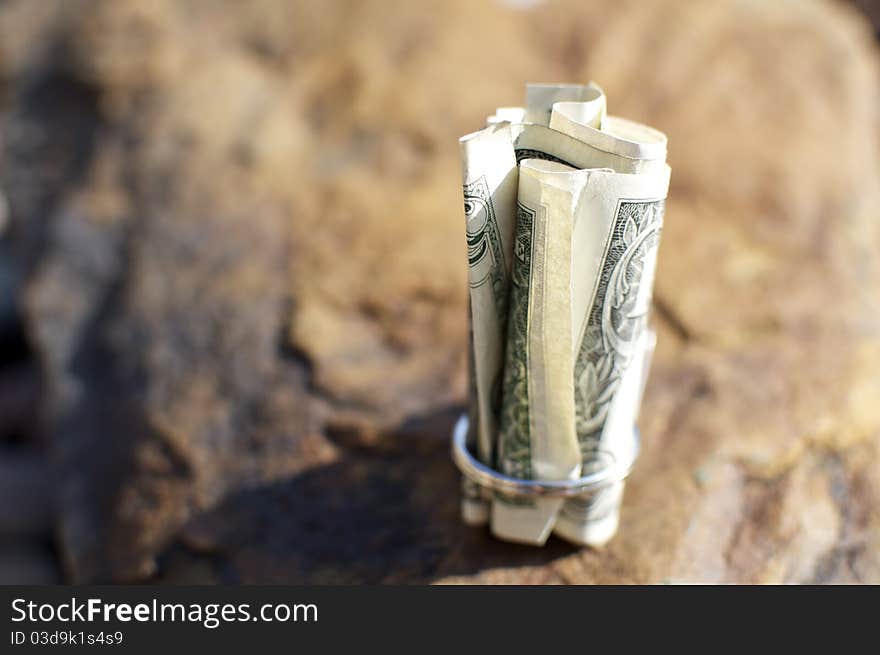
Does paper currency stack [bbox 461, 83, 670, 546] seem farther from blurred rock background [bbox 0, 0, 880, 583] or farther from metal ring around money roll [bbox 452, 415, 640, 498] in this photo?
blurred rock background [bbox 0, 0, 880, 583]

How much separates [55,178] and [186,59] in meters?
0.63

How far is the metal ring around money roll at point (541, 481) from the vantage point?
1.46 m

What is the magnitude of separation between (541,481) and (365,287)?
39.2 inches

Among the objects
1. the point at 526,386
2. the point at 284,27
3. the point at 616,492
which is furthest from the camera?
the point at 284,27

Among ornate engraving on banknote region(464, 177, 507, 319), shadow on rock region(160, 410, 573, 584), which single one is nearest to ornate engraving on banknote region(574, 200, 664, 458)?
ornate engraving on banknote region(464, 177, 507, 319)

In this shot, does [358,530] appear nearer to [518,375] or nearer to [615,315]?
[518,375]

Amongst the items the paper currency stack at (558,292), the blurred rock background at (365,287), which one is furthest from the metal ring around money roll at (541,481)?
the blurred rock background at (365,287)

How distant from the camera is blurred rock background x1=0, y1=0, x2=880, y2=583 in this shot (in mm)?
1760

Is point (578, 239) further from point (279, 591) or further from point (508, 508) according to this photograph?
point (279, 591)

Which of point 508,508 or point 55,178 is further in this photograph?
point 55,178

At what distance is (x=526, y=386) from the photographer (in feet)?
4.84

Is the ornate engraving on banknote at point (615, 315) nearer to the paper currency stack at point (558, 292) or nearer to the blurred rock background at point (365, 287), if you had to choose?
the paper currency stack at point (558, 292)

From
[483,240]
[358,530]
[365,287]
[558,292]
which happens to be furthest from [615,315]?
[365,287]

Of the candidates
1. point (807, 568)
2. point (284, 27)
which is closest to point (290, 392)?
point (807, 568)
